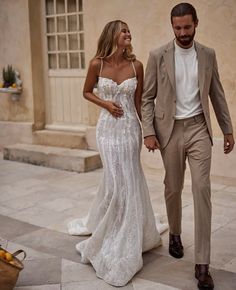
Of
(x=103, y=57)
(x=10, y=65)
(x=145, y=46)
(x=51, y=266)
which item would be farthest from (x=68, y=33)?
(x=51, y=266)

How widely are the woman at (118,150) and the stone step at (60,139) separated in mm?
4077

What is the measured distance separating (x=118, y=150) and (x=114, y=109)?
13.4 inches

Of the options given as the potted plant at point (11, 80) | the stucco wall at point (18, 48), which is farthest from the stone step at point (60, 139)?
the potted plant at point (11, 80)

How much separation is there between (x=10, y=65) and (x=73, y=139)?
200cm

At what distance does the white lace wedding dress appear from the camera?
12.9ft

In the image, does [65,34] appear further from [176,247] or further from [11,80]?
[176,247]

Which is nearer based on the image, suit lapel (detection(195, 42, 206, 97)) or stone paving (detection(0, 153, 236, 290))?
suit lapel (detection(195, 42, 206, 97))

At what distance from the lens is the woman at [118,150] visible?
13.0 ft

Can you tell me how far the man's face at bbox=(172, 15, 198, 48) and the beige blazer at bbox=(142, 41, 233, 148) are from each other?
146 millimetres

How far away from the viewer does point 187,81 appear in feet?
12.2

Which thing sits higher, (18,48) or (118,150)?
(18,48)

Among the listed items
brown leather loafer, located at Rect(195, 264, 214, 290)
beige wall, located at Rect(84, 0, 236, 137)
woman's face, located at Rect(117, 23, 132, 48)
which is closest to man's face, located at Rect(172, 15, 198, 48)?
woman's face, located at Rect(117, 23, 132, 48)

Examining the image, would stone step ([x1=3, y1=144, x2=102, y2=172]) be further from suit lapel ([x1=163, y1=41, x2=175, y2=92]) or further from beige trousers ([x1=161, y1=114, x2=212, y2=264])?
suit lapel ([x1=163, y1=41, x2=175, y2=92])

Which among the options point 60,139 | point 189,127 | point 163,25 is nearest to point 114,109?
point 189,127
